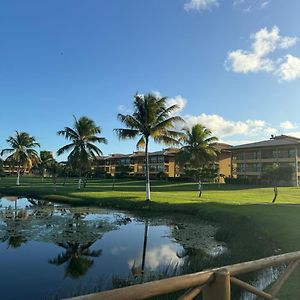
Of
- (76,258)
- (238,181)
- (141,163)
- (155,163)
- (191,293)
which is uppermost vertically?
(141,163)

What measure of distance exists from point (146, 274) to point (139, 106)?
1034 inches

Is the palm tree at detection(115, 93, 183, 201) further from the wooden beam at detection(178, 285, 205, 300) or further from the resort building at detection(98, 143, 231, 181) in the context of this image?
the resort building at detection(98, 143, 231, 181)

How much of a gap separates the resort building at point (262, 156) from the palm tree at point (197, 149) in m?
15.1

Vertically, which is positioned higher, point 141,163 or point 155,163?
point 141,163

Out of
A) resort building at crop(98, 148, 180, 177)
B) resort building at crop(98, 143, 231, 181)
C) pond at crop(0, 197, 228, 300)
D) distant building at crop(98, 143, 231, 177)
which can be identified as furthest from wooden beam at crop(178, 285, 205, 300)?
resort building at crop(98, 148, 180, 177)

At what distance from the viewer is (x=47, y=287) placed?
11.9m

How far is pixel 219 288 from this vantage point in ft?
11.8

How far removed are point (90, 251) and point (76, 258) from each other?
1.41m

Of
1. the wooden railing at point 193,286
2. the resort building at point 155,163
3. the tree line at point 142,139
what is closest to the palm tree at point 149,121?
the tree line at point 142,139

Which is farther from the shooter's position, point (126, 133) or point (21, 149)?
point (21, 149)

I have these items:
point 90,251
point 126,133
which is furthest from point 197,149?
point 90,251

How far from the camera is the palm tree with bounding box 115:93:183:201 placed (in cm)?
3778

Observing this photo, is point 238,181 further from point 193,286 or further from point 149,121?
point 193,286

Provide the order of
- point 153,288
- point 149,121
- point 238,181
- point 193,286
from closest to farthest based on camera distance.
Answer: point 153,288, point 193,286, point 149,121, point 238,181
